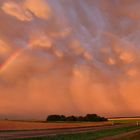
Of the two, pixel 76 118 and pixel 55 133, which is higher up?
pixel 76 118

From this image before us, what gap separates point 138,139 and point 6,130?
78.6 feet

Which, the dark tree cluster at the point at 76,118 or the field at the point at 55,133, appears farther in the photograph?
the dark tree cluster at the point at 76,118

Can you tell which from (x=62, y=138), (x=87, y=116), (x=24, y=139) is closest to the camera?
(x=24, y=139)

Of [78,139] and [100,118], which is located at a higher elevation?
[100,118]

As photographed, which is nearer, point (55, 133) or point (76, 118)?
point (55, 133)

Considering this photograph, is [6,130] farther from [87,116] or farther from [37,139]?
[87,116]

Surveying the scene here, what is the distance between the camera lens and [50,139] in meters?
51.8

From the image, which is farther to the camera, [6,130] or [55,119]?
[55,119]

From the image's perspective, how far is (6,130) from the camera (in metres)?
69.9

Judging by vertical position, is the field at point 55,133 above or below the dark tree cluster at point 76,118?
below

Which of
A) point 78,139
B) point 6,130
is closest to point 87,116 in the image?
point 6,130

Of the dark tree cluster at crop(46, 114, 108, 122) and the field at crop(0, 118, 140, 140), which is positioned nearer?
the field at crop(0, 118, 140, 140)

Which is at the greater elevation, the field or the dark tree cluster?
the dark tree cluster

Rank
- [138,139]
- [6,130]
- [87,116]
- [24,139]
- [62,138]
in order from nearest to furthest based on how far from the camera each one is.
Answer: [24,139], [62,138], [138,139], [6,130], [87,116]
